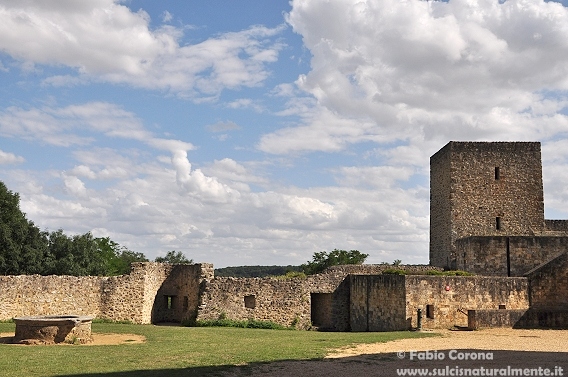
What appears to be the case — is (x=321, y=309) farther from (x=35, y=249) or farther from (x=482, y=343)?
(x=35, y=249)

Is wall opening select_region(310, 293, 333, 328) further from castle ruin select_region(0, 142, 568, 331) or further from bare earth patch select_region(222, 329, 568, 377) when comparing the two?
bare earth patch select_region(222, 329, 568, 377)

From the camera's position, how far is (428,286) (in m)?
22.4

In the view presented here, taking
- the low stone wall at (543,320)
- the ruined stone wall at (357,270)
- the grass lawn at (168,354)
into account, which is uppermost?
the ruined stone wall at (357,270)

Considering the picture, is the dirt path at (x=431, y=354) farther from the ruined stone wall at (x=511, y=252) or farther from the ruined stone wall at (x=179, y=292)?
the ruined stone wall at (x=511, y=252)

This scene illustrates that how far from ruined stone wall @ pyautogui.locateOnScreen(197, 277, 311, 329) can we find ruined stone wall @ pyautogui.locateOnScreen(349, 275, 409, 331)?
2087 mm

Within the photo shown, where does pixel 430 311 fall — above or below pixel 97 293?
below

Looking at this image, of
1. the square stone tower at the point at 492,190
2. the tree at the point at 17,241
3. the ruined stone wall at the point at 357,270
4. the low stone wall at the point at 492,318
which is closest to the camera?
the low stone wall at the point at 492,318

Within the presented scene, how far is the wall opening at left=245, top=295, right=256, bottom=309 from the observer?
81.2 feet

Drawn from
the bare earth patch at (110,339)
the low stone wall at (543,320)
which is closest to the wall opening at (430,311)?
the low stone wall at (543,320)

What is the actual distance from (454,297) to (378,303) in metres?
2.96

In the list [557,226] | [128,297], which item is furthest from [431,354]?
[557,226]

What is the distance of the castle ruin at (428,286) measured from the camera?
22328mm

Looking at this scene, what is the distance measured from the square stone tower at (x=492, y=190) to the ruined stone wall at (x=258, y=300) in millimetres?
9963

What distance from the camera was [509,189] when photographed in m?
31.3
